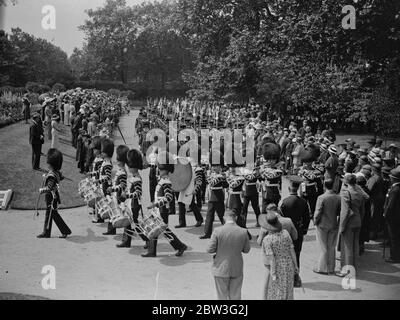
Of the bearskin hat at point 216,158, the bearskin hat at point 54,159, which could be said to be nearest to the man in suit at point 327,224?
the bearskin hat at point 216,158

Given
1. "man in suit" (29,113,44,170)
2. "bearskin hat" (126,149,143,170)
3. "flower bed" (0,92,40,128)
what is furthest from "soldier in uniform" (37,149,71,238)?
"flower bed" (0,92,40,128)

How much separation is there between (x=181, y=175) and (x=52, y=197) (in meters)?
3.14

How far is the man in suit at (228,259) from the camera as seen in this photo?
7395 mm

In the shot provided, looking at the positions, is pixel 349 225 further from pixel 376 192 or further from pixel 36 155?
pixel 36 155

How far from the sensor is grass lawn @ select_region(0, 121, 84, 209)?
14.3 meters

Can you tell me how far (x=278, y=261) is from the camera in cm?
725

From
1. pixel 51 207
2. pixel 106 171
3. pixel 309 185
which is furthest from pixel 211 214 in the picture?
pixel 51 207

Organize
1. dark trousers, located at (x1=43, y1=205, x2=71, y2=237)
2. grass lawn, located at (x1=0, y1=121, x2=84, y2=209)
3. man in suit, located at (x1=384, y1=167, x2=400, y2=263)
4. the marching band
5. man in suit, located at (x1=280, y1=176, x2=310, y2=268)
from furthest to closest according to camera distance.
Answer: grass lawn, located at (x1=0, y1=121, x2=84, y2=209)
dark trousers, located at (x1=43, y1=205, x2=71, y2=237)
the marching band
man in suit, located at (x1=384, y1=167, x2=400, y2=263)
man in suit, located at (x1=280, y1=176, x2=310, y2=268)

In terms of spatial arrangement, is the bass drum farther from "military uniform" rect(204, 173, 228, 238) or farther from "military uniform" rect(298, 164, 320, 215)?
"military uniform" rect(298, 164, 320, 215)

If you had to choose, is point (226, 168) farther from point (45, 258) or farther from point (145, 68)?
point (145, 68)

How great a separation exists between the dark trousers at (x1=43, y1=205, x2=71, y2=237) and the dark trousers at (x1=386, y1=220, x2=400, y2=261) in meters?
6.78

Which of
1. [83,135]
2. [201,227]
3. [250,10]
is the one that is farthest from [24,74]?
[201,227]

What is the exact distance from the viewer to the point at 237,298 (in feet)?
24.5
